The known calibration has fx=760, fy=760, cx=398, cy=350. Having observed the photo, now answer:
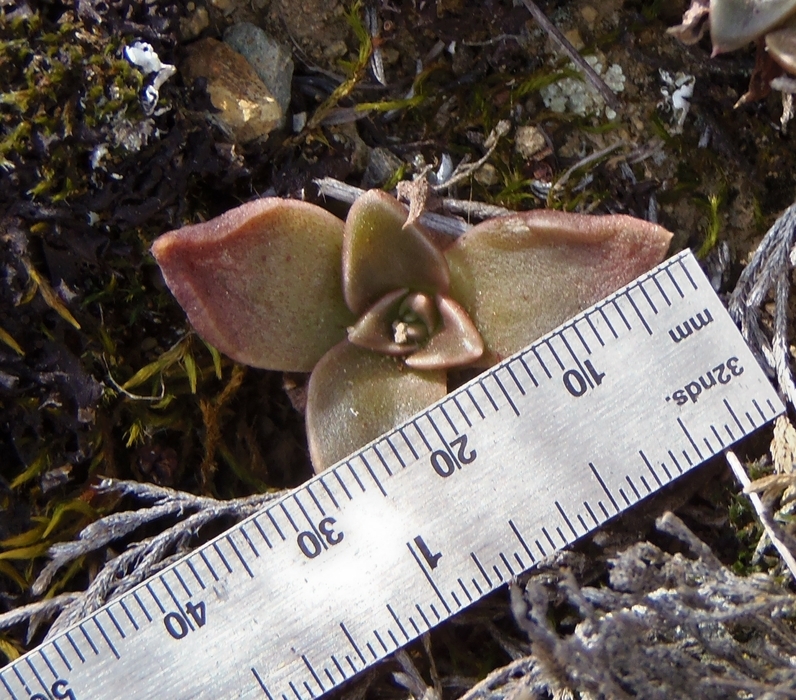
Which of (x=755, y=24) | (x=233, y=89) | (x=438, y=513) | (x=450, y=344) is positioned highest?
(x=233, y=89)

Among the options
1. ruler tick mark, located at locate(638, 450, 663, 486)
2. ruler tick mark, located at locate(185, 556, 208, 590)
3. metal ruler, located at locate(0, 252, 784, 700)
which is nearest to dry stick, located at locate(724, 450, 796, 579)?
metal ruler, located at locate(0, 252, 784, 700)

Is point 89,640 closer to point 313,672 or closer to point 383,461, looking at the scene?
point 313,672

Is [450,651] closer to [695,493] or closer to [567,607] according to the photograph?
[567,607]

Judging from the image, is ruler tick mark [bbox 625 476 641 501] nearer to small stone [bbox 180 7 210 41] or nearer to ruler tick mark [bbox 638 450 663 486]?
ruler tick mark [bbox 638 450 663 486]

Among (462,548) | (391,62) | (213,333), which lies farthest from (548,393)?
(391,62)

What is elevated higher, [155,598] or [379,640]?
[155,598]

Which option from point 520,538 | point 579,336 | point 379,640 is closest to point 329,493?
point 379,640

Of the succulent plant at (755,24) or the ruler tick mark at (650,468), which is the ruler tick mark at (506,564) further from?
the succulent plant at (755,24)
